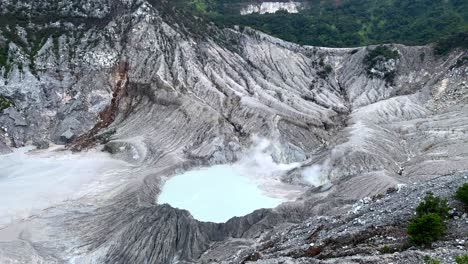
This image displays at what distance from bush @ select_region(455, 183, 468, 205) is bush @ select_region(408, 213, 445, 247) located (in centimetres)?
264

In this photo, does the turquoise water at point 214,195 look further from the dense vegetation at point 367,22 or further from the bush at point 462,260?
the dense vegetation at point 367,22

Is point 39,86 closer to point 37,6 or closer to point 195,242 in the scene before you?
point 37,6

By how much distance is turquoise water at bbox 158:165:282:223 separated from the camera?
4525 cm

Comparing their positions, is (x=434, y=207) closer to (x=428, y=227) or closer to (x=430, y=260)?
(x=428, y=227)

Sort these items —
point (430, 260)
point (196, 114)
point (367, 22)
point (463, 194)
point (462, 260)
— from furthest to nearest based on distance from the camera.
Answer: point (367, 22), point (196, 114), point (463, 194), point (430, 260), point (462, 260)

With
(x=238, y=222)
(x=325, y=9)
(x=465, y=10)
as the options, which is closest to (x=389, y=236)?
(x=238, y=222)

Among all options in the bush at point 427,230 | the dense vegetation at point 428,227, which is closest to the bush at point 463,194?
the dense vegetation at point 428,227

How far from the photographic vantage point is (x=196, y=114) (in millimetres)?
66625

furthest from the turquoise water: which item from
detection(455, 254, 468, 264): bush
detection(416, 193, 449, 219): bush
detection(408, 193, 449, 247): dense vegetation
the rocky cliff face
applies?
detection(455, 254, 468, 264): bush

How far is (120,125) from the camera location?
6906 cm

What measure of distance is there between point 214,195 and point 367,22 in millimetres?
93576

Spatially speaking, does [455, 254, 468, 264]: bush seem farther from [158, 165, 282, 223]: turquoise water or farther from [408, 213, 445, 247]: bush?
[158, 165, 282, 223]: turquoise water

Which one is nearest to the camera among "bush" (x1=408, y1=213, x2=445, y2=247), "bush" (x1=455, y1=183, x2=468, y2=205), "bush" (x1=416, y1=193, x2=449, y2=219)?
"bush" (x1=408, y1=213, x2=445, y2=247)

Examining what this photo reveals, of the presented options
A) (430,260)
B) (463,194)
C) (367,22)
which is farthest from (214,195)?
(367,22)
